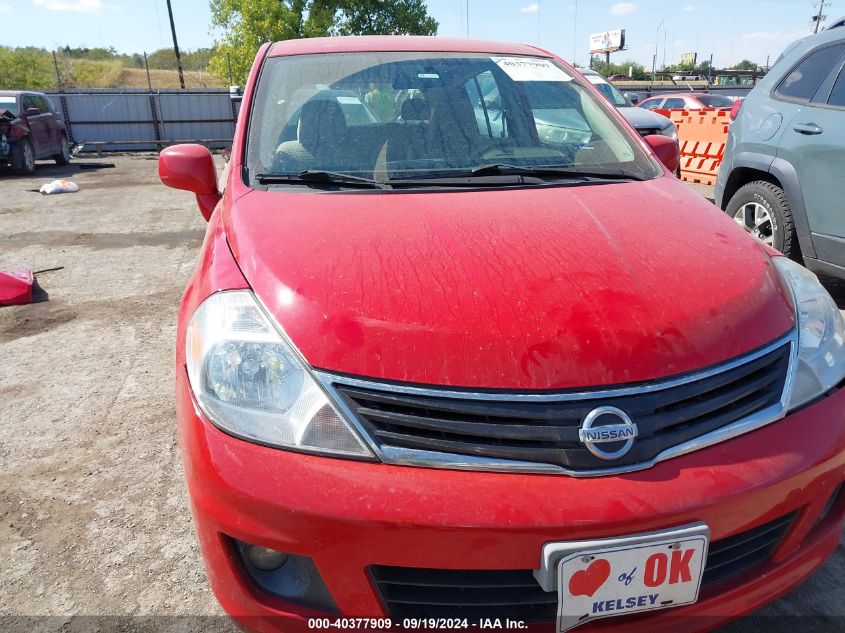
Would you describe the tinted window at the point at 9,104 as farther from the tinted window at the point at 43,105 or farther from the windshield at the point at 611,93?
the windshield at the point at 611,93

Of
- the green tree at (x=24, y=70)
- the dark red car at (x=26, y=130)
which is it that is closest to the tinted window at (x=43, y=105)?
the dark red car at (x=26, y=130)

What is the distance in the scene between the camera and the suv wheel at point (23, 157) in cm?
1212

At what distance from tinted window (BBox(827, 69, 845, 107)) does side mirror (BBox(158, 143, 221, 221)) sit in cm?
376

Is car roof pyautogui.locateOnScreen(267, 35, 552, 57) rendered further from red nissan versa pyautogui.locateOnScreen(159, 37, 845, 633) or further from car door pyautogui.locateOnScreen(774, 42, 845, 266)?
car door pyautogui.locateOnScreen(774, 42, 845, 266)

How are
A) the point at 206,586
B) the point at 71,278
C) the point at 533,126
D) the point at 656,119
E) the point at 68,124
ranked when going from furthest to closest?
the point at 68,124 < the point at 656,119 < the point at 71,278 < the point at 533,126 < the point at 206,586

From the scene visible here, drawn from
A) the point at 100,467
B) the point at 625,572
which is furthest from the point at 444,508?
the point at 100,467

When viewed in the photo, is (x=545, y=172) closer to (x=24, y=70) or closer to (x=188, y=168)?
(x=188, y=168)

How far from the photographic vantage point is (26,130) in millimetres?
12258

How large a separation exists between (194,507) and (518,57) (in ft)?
7.55

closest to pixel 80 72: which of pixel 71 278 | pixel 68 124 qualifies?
pixel 68 124

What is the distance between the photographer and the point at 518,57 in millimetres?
2830

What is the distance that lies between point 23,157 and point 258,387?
44.2 feet

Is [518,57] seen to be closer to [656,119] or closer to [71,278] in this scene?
[71,278]

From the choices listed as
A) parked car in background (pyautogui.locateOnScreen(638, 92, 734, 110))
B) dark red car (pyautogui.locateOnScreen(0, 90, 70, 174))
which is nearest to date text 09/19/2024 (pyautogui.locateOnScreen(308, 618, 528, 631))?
dark red car (pyautogui.locateOnScreen(0, 90, 70, 174))
